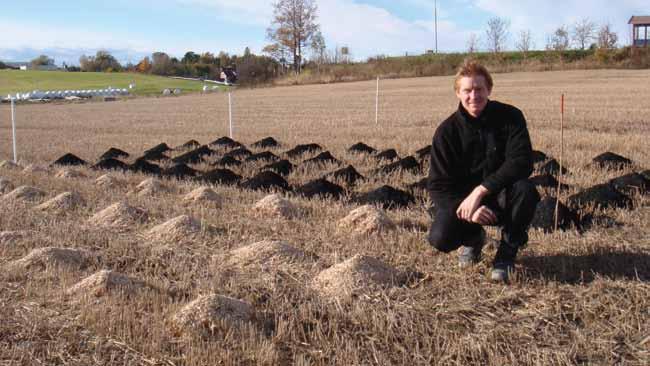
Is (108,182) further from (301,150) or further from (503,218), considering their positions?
(503,218)

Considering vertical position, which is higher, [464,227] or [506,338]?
[464,227]

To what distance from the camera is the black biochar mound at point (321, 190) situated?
25.3 ft

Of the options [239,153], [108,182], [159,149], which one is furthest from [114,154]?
[108,182]

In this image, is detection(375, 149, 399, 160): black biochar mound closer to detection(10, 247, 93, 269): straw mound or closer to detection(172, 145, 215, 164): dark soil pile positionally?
detection(172, 145, 215, 164): dark soil pile

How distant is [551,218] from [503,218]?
1.49m

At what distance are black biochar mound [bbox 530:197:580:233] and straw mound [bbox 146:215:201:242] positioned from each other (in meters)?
3.01

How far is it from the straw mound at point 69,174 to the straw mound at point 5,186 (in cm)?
85

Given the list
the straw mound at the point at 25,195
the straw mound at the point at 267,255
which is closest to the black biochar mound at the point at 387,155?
the straw mound at the point at 25,195

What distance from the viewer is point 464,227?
4.55 metres

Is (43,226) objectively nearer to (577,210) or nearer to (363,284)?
(363,284)

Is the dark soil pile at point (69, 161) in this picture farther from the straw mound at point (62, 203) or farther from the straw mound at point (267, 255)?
the straw mound at point (267, 255)

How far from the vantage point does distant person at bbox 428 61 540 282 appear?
4.33m

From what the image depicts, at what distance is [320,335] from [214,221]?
2.94 metres

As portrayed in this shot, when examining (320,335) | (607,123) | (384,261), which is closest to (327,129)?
(607,123)
